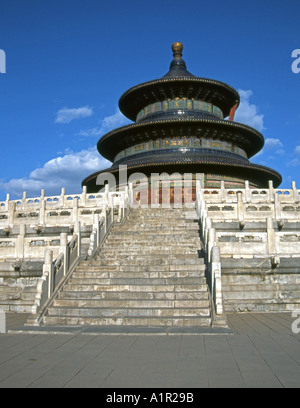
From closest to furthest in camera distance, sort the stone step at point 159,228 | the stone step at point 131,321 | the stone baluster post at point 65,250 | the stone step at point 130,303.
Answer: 1. the stone step at point 131,321
2. the stone step at point 130,303
3. the stone baluster post at point 65,250
4. the stone step at point 159,228

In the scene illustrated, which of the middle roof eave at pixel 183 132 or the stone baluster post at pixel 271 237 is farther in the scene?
the middle roof eave at pixel 183 132

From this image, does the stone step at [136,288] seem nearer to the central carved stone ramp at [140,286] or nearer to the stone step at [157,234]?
the central carved stone ramp at [140,286]

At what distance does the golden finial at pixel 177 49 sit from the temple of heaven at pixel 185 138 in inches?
142

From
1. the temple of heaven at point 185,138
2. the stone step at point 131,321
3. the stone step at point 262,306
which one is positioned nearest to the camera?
the stone step at point 131,321

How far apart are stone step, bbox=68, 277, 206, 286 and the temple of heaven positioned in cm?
1882

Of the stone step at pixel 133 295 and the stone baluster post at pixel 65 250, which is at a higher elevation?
the stone baluster post at pixel 65 250

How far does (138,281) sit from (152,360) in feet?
16.6

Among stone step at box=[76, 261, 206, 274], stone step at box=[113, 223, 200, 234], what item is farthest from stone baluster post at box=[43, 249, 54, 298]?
stone step at box=[113, 223, 200, 234]

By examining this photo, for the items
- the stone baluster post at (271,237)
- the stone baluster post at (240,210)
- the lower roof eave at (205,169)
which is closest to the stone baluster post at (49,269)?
the stone baluster post at (271,237)

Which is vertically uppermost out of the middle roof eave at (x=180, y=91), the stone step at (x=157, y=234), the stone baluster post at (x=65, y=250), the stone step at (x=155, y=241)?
the middle roof eave at (x=180, y=91)

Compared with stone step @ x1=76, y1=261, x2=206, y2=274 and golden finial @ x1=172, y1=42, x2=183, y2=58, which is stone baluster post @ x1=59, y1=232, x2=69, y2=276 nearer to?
stone step @ x1=76, y1=261, x2=206, y2=274

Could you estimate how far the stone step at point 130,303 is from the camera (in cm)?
1021

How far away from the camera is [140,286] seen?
1122 centimetres

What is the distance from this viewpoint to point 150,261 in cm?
1289
